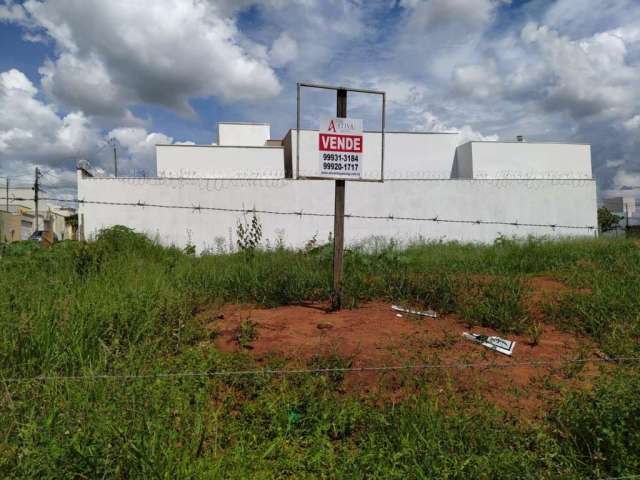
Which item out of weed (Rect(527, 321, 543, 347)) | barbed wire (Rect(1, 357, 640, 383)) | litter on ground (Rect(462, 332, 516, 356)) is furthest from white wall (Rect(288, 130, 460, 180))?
barbed wire (Rect(1, 357, 640, 383))

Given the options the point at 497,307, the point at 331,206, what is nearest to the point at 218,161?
the point at 331,206

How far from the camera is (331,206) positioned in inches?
496

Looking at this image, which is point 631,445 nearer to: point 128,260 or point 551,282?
point 551,282

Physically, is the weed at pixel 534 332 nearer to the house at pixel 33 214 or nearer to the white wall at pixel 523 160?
the white wall at pixel 523 160

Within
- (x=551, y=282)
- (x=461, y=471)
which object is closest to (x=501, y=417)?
(x=461, y=471)

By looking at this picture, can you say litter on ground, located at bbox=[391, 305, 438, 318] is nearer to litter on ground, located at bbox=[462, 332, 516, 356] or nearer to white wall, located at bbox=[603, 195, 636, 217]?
litter on ground, located at bbox=[462, 332, 516, 356]

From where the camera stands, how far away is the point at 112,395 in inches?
103

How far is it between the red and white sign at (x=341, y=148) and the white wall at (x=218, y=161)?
13073 mm

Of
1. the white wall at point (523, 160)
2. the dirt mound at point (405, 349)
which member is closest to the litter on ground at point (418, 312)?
the dirt mound at point (405, 349)

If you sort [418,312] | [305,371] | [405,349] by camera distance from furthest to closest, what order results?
[418,312] → [405,349] → [305,371]

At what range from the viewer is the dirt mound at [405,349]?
3045 mm

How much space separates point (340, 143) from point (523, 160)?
16.9m

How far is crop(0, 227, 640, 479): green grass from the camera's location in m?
2.20

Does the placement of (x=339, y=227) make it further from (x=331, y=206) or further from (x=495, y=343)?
(x=331, y=206)
